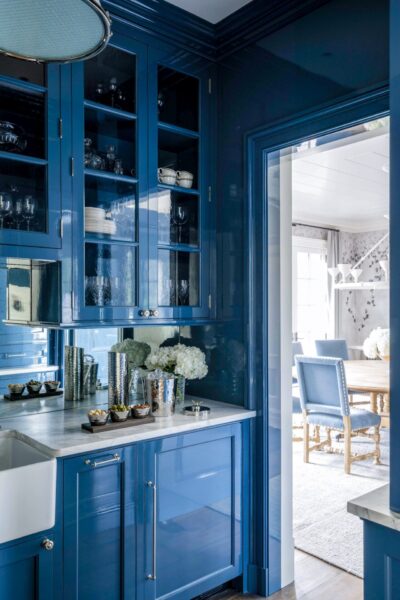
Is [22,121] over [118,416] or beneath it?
over

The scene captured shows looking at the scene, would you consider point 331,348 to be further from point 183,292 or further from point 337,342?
point 183,292

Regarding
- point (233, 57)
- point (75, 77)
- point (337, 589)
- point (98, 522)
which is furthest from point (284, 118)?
point (337, 589)

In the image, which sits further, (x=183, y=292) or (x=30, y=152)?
(x=183, y=292)

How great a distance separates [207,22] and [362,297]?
601cm

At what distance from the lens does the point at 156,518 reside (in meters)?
2.11

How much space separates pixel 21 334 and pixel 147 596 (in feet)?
4.15

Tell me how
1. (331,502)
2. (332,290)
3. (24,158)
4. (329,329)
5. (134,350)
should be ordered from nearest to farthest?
(24,158) < (134,350) < (331,502) < (332,290) < (329,329)

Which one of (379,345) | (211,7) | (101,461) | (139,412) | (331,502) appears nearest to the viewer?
(101,461)

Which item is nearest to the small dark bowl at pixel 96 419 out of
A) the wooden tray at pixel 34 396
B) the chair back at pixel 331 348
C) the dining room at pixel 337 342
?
the wooden tray at pixel 34 396

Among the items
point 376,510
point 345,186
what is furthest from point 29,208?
point 345,186

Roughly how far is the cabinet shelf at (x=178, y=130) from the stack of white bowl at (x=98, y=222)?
1.84 ft

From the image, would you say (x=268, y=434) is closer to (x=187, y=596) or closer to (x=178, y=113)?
(x=187, y=596)

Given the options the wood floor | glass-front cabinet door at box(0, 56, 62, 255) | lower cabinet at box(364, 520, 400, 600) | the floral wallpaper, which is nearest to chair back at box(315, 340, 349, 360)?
the floral wallpaper

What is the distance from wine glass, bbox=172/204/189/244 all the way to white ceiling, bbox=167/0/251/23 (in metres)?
0.95
